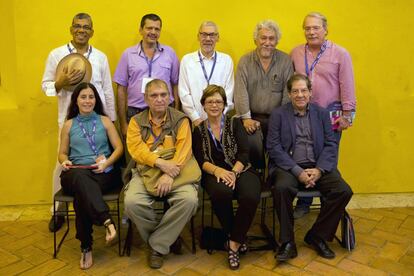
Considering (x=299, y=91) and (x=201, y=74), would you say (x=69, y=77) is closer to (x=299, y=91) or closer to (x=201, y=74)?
(x=201, y=74)

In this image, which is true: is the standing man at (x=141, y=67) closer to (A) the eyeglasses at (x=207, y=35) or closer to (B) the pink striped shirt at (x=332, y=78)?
(A) the eyeglasses at (x=207, y=35)

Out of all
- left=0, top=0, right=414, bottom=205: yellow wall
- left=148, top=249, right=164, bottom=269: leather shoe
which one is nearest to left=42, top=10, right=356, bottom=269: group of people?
left=148, top=249, right=164, bottom=269: leather shoe

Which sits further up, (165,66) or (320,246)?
(165,66)

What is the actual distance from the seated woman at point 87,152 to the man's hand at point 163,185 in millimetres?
417

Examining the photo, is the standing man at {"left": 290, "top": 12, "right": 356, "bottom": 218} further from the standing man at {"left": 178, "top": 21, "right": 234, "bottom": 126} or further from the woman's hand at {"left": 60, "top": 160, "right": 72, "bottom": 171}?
the woman's hand at {"left": 60, "top": 160, "right": 72, "bottom": 171}

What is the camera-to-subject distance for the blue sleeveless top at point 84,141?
121 inches

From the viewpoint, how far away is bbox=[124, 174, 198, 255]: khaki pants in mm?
2809

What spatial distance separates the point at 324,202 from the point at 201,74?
1.46 m

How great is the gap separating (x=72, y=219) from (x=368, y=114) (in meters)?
3.13

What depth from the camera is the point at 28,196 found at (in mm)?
3941

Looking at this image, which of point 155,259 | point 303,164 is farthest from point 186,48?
point 155,259

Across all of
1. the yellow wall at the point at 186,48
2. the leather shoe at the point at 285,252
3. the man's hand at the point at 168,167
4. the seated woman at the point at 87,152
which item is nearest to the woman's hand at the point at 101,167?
the seated woman at the point at 87,152

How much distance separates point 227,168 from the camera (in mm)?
3059

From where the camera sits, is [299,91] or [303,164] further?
[303,164]
